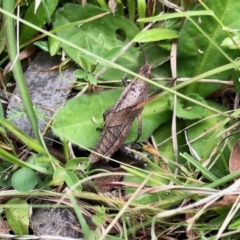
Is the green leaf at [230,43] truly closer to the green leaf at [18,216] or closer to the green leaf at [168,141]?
the green leaf at [168,141]

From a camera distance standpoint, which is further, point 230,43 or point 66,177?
point 230,43

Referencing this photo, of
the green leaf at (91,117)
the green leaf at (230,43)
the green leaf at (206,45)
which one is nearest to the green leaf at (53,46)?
the green leaf at (91,117)

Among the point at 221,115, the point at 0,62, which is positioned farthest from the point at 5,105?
the point at 221,115

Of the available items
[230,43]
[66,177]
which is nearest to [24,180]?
[66,177]

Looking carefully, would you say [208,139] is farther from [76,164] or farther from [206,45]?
[76,164]

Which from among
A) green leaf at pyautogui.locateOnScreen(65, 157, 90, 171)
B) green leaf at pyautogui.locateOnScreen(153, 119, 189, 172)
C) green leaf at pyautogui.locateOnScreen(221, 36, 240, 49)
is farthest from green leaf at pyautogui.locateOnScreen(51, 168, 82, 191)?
green leaf at pyautogui.locateOnScreen(221, 36, 240, 49)

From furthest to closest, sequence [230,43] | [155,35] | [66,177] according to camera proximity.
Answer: [155,35], [230,43], [66,177]
